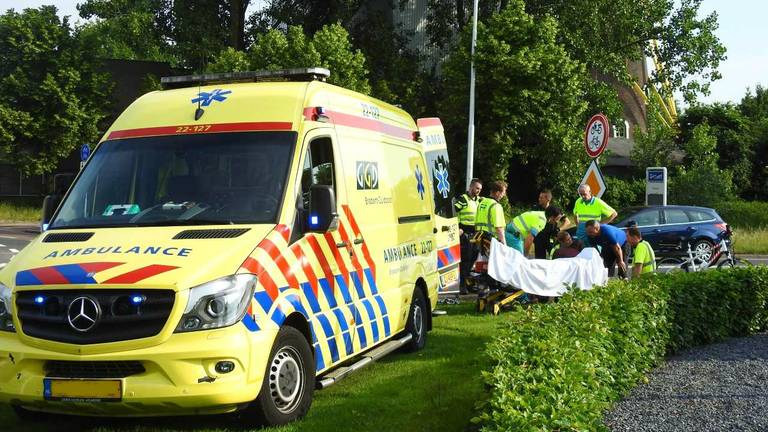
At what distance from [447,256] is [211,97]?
5806mm

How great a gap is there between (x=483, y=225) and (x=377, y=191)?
18.8 feet

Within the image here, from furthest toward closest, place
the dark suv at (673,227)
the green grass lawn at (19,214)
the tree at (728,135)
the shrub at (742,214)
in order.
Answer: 1. the tree at (728,135)
2. the green grass lawn at (19,214)
3. the shrub at (742,214)
4. the dark suv at (673,227)

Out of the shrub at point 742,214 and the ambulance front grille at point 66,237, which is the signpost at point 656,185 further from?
the ambulance front grille at point 66,237

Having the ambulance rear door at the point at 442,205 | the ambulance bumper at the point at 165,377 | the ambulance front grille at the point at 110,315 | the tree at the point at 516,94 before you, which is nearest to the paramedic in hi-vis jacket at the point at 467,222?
the ambulance rear door at the point at 442,205

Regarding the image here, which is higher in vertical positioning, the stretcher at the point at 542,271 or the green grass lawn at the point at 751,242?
the stretcher at the point at 542,271

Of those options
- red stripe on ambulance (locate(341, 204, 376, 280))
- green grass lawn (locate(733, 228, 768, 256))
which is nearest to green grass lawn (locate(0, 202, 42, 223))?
green grass lawn (locate(733, 228, 768, 256))

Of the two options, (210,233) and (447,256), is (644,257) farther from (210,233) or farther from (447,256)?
(210,233)

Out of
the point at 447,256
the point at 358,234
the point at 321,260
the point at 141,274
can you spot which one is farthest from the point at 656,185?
the point at 141,274

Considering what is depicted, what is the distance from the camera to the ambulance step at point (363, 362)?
23.2 feet

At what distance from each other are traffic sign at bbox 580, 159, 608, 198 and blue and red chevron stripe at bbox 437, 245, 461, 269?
2343 mm

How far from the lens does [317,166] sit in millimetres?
7453

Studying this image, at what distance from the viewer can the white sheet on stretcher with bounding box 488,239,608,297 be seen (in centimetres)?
1232

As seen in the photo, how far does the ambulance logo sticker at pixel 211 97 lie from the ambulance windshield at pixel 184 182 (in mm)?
410

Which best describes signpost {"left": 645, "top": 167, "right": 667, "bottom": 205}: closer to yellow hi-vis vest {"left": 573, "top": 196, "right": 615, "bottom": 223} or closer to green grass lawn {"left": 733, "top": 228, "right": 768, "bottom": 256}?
green grass lawn {"left": 733, "top": 228, "right": 768, "bottom": 256}
